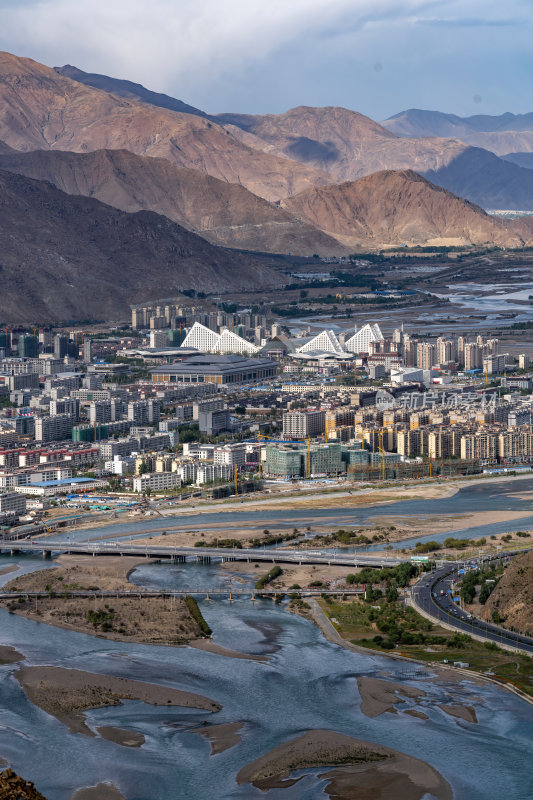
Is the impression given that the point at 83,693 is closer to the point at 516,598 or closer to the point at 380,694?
the point at 380,694

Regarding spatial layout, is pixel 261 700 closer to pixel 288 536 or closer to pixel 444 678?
pixel 444 678

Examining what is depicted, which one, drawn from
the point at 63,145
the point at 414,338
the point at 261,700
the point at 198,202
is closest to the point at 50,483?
the point at 261,700

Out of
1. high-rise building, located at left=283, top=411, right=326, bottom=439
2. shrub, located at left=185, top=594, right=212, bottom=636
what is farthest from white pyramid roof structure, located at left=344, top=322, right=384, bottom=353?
shrub, located at left=185, top=594, right=212, bottom=636

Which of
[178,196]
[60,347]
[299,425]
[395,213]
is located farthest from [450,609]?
[395,213]

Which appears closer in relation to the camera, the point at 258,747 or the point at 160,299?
the point at 258,747

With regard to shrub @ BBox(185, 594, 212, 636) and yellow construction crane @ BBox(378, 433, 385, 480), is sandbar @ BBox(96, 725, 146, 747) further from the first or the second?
yellow construction crane @ BBox(378, 433, 385, 480)

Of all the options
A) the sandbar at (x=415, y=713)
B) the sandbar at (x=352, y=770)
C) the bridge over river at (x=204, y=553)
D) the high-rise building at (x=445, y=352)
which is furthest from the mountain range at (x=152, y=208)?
the sandbar at (x=352, y=770)

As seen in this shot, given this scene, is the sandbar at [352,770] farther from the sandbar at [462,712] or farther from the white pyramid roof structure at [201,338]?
the white pyramid roof structure at [201,338]
